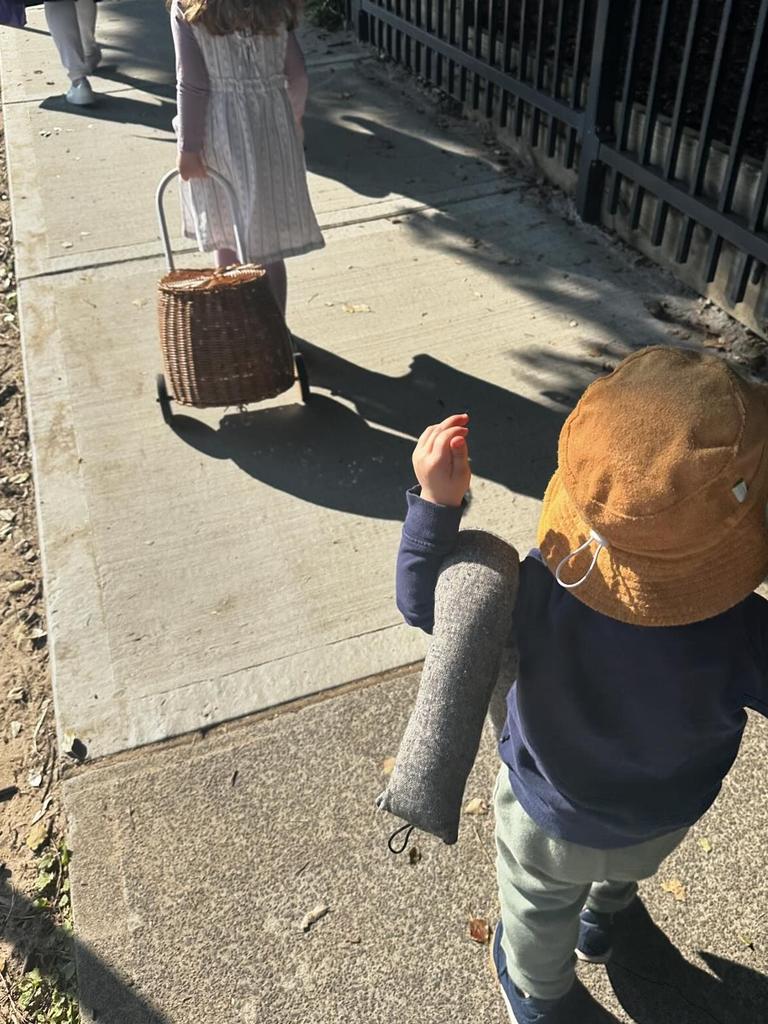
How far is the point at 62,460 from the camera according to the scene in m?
3.93

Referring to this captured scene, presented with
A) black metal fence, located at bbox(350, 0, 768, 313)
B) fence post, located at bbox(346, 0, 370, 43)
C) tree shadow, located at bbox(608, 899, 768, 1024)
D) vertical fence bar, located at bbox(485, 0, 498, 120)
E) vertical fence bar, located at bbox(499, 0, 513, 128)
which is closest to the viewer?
tree shadow, located at bbox(608, 899, 768, 1024)

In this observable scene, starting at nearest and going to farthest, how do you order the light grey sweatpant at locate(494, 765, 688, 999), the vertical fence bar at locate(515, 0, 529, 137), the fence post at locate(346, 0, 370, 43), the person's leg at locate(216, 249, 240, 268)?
the light grey sweatpant at locate(494, 765, 688, 999)
the person's leg at locate(216, 249, 240, 268)
the vertical fence bar at locate(515, 0, 529, 137)
the fence post at locate(346, 0, 370, 43)

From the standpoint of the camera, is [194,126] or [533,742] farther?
[194,126]

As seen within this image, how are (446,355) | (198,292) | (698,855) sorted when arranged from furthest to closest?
(446,355) < (198,292) < (698,855)

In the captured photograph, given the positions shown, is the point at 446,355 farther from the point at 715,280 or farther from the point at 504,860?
the point at 504,860

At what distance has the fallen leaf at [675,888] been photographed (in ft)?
7.76

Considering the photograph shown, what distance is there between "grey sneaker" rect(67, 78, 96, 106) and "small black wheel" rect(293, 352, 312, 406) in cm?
473

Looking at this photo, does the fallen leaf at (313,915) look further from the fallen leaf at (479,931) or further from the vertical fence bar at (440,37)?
the vertical fence bar at (440,37)

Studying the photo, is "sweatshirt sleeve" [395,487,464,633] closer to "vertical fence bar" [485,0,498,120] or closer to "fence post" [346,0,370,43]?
"vertical fence bar" [485,0,498,120]

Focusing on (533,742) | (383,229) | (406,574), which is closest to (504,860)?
(533,742)

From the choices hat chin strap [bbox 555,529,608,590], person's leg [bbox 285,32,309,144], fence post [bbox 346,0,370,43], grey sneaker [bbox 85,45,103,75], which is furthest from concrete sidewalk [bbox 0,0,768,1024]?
fence post [bbox 346,0,370,43]

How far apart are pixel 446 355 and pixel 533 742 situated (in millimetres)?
3146

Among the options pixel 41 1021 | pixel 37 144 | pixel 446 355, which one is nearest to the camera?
pixel 41 1021

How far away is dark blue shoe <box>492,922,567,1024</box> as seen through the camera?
2.04 m
